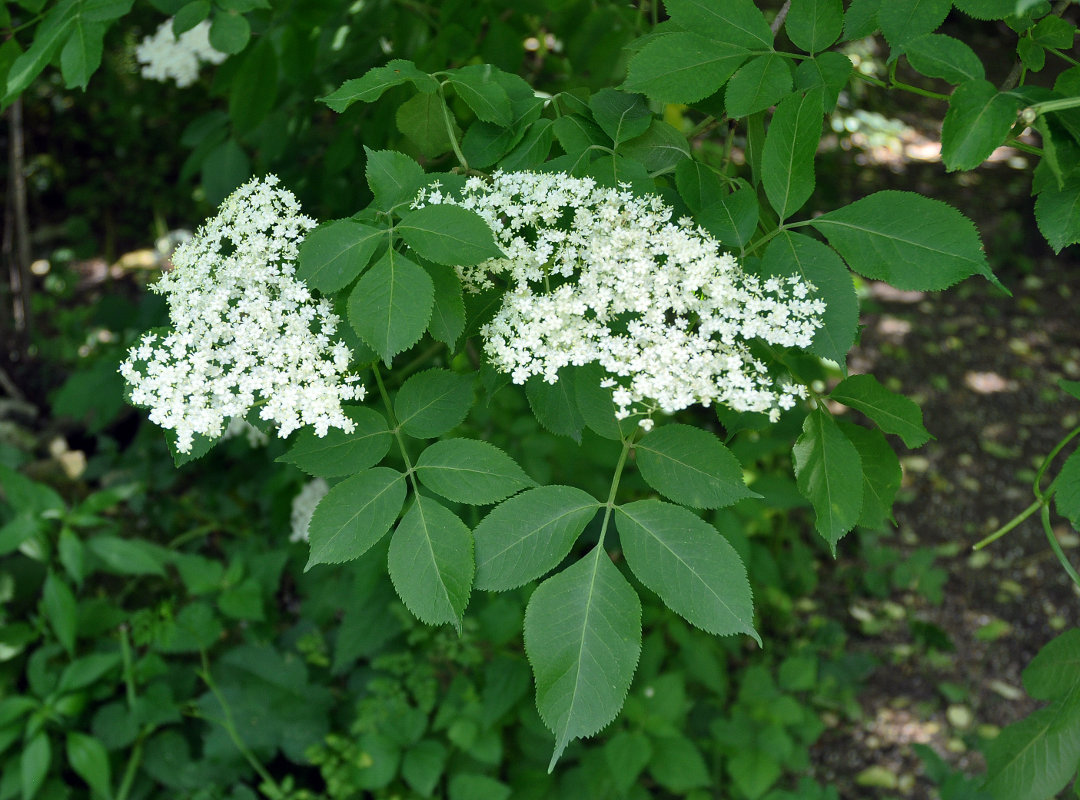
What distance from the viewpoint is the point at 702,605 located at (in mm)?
1139

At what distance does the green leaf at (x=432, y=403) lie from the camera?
4.42 ft

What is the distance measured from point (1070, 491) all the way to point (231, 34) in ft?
5.71

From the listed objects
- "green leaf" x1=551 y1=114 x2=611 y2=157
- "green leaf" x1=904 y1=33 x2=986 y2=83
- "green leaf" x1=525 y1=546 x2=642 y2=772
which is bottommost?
"green leaf" x1=525 y1=546 x2=642 y2=772

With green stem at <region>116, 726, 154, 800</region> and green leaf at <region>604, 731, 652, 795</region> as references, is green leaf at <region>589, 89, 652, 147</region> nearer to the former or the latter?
green leaf at <region>604, 731, 652, 795</region>

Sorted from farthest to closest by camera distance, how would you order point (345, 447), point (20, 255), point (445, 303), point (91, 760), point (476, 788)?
point (20, 255)
point (91, 760)
point (476, 788)
point (345, 447)
point (445, 303)

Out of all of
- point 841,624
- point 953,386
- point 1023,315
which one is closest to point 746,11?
point 841,624

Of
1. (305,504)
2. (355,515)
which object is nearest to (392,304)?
(355,515)

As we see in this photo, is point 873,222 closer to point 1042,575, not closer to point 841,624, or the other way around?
point 841,624

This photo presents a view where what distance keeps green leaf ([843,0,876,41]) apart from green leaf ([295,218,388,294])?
0.81m

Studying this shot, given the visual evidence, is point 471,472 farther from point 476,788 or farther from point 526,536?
point 476,788

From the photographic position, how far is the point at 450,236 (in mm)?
1131

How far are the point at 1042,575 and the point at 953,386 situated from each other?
1278 millimetres

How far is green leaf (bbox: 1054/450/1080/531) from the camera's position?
1271mm

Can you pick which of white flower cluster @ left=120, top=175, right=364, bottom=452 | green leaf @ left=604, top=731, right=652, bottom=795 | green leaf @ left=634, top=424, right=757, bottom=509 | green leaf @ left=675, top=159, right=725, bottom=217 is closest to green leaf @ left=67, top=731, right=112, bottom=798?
green leaf @ left=604, top=731, right=652, bottom=795
